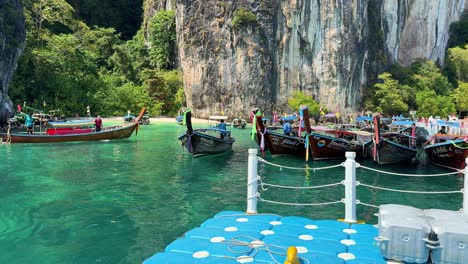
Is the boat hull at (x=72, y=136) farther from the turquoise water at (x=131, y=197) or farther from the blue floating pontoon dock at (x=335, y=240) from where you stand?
the blue floating pontoon dock at (x=335, y=240)

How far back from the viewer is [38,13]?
4594cm

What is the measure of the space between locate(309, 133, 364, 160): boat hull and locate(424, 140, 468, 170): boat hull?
370 cm

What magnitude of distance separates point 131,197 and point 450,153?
49.7 ft

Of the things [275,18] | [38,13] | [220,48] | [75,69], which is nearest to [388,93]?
[275,18]

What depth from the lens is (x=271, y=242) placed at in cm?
556

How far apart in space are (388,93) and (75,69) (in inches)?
1633

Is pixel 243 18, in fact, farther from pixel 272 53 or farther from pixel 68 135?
pixel 68 135

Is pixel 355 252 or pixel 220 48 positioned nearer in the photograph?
pixel 355 252

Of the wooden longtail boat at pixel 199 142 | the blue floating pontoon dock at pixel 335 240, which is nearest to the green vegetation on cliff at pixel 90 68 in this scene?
the wooden longtail boat at pixel 199 142

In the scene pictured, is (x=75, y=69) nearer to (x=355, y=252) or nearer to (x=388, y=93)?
(x=388, y=93)

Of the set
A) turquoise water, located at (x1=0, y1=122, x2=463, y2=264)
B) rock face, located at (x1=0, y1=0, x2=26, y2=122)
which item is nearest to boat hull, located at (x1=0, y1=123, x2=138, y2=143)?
turquoise water, located at (x1=0, y1=122, x2=463, y2=264)

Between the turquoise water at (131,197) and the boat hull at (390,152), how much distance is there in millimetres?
505

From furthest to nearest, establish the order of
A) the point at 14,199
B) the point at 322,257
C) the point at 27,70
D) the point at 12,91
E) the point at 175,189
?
the point at 27,70 < the point at 12,91 < the point at 175,189 < the point at 14,199 < the point at 322,257

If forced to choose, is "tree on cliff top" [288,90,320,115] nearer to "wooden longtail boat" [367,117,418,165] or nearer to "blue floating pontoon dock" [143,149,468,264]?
"wooden longtail boat" [367,117,418,165]
